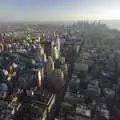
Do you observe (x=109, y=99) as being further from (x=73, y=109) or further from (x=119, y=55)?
(x=119, y=55)

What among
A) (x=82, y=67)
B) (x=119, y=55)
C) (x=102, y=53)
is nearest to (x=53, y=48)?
(x=82, y=67)

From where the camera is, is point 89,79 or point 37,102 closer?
point 37,102

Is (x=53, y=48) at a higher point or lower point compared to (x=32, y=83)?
higher

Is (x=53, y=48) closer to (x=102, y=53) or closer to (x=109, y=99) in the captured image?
(x=102, y=53)

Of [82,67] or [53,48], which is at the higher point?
[53,48]

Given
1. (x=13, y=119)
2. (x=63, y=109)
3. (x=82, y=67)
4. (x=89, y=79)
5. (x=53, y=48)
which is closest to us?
(x=13, y=119)

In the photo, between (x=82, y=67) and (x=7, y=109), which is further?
(x=82, y=67)

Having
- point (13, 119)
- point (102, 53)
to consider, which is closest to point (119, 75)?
point (102, 53)

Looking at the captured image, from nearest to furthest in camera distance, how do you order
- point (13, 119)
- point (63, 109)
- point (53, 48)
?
point (13, 119), point (63, 109), point (53, 48)

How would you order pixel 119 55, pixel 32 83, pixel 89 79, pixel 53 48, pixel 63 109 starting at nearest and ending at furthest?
1. pixel 63 109
2. pixel 32 83
3. pixel 89 79
4. pixel 119 55
5. pixel 53 48
